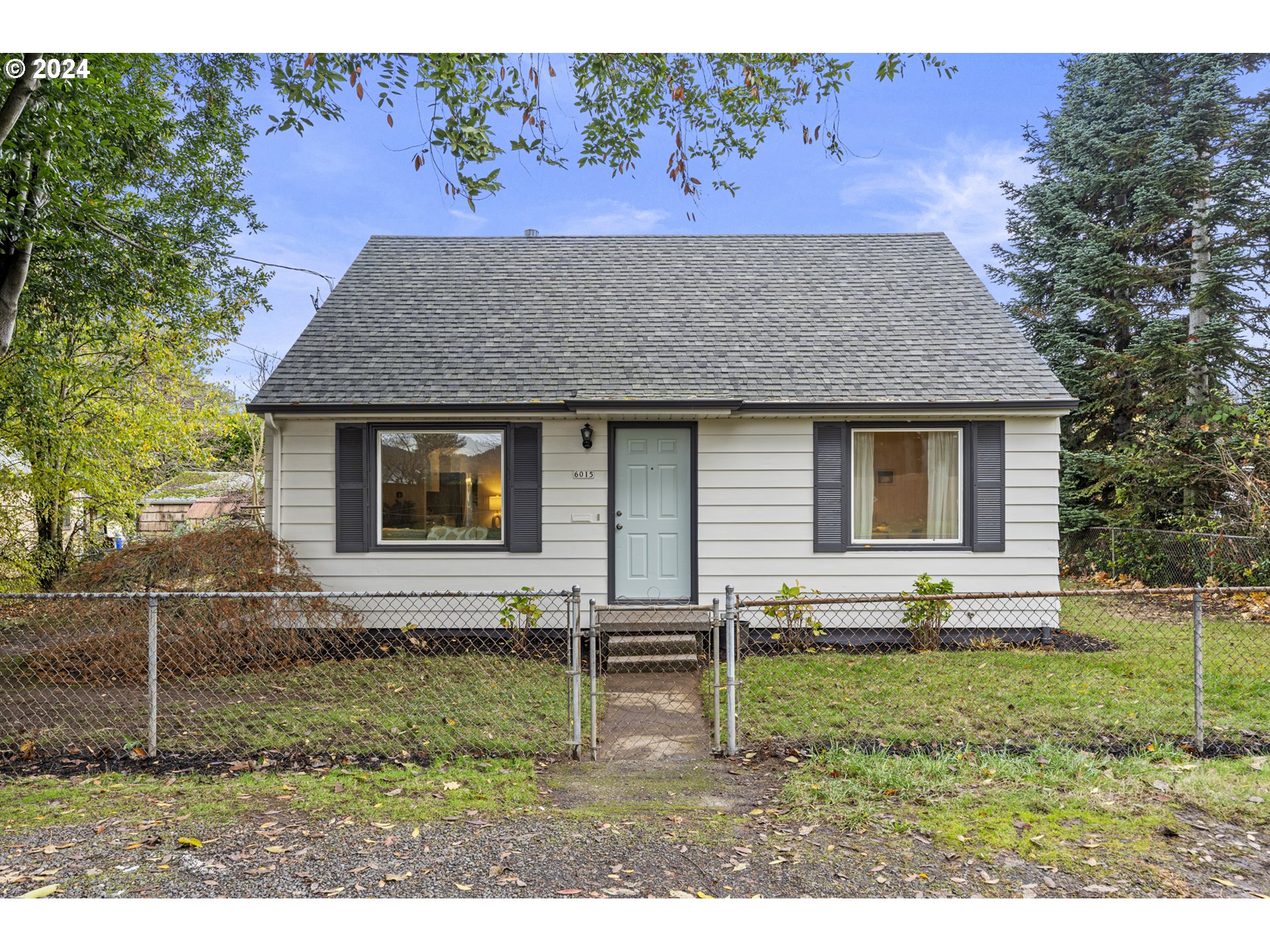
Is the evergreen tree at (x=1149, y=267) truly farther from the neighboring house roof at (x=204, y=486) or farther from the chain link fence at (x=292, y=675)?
the neighboring house roof at (x=204, y=486)

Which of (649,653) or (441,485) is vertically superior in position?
(441,485)

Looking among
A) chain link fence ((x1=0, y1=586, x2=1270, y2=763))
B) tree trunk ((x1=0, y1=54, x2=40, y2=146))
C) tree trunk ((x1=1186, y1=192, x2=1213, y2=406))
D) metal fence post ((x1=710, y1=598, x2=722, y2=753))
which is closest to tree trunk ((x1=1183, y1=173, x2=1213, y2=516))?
tree trunk ((x1=1186, y1=192, x2=1213, y2=406))

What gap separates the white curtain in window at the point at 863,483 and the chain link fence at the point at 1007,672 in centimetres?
93

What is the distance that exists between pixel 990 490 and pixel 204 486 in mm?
18781

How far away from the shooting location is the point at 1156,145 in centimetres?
1188

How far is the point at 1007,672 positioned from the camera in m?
6.12

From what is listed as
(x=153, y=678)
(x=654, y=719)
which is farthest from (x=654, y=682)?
(x=153, y=678)

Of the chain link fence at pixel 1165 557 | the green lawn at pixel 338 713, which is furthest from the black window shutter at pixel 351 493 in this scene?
the chain link fence at pixel 1165 557

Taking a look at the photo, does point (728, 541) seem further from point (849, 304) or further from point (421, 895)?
point (421, 895)

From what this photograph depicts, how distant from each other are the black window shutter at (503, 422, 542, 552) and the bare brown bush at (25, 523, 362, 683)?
77.8 inches

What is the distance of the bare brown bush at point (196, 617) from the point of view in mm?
6074

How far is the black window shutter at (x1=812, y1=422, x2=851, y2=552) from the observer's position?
24.6 ft

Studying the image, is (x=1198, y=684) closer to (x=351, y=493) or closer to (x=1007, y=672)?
(x=1007, y=672)

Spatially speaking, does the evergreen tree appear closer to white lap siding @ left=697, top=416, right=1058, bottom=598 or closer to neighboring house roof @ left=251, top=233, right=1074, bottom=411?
neighboring house roof @ left=251, top=233, right=1074, bottom=411
